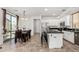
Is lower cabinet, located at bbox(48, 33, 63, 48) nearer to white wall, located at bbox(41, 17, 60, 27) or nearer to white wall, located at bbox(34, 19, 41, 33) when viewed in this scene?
white wall, located at bbox(41, 17, 60, 27)

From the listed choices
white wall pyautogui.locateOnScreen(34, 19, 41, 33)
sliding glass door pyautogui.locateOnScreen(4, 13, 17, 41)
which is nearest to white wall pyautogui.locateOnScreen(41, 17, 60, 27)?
white wall pyautogui.locateOnScreen(34, 19, 41, 33)

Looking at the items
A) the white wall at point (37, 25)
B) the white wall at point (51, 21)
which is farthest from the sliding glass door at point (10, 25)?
the white wall at point (37, 25)

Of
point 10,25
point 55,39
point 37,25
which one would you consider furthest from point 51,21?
point 37,25

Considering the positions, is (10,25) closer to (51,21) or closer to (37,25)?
(51,21)

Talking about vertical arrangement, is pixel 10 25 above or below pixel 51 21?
below

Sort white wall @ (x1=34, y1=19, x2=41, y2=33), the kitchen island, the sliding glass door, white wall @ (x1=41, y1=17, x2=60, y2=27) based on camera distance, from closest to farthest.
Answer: the kitchen island → the sliding glass door → white wall @ (x1=41, y1=17, x2=60, y2=27) → white wall @ (x1=34, y1=19, x2=41, y2=33)

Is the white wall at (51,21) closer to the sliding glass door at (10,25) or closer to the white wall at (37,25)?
the white wall at (37,25)

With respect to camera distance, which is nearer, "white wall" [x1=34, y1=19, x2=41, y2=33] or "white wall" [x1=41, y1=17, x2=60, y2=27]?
"white wall" [x1=41, y1=17, x2=60, y2=27]

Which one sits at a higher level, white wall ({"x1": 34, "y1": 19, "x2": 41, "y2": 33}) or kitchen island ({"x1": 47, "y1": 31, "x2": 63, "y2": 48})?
white wall ({"x1": 34, "y1": 19, "x2": 41, "y2": 33})

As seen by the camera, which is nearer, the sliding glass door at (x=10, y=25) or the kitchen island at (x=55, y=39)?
the kitchen island at (x=55, y=39)

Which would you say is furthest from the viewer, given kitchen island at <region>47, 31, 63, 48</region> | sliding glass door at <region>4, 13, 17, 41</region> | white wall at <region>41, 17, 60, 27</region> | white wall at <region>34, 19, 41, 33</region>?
white wall at <region>34, 19, 41, 33</region>
